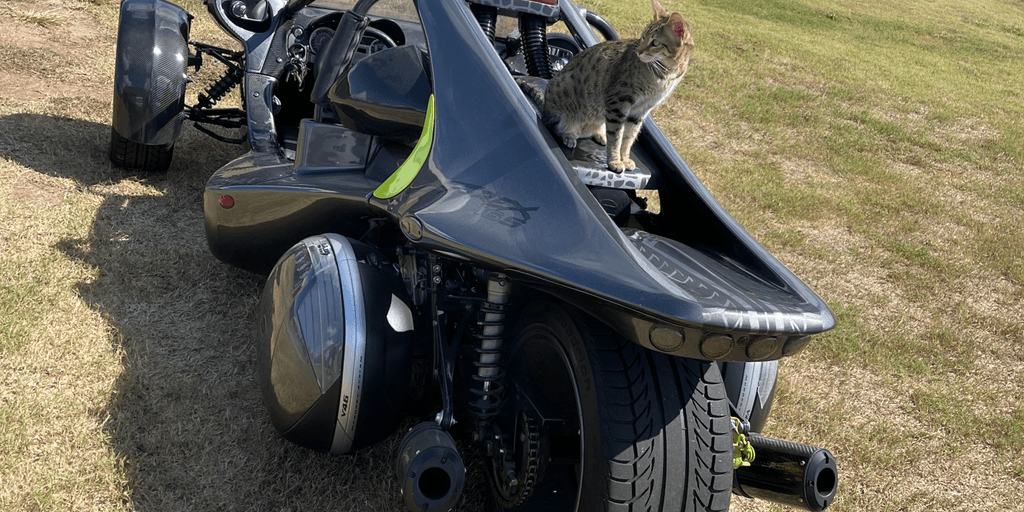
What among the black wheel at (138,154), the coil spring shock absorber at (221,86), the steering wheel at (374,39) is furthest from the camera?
the coil spring shock absorber at (221,86)

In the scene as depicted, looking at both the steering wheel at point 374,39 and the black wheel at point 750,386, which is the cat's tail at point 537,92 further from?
the steering wheel at point 374,39

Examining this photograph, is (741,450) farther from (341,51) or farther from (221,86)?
(221,86)

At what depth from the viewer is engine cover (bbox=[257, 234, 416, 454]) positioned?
204 centimetres

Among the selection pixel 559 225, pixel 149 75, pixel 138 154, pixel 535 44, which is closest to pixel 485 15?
pixel 535 44

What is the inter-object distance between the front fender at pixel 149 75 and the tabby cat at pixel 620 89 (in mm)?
2462

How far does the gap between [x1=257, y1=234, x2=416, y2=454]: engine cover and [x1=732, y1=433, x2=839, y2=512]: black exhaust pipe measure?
38.4 inches

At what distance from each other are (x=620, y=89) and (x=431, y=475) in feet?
4.32

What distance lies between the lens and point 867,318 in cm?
433

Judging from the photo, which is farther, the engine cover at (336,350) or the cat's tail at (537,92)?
the cat's tail at (537,92)

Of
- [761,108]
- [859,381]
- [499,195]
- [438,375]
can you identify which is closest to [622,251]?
[499,195]

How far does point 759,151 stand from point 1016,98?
625cm

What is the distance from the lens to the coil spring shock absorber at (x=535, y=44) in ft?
10.1

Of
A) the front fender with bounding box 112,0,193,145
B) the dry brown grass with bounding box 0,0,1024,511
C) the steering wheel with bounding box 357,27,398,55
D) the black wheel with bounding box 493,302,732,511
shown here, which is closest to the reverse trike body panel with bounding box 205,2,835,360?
the black wheel with bounding box 493,302,732,511

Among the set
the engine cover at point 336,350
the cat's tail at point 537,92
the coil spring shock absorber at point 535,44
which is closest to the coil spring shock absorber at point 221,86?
the coil spring shock absorber at point 535,44
